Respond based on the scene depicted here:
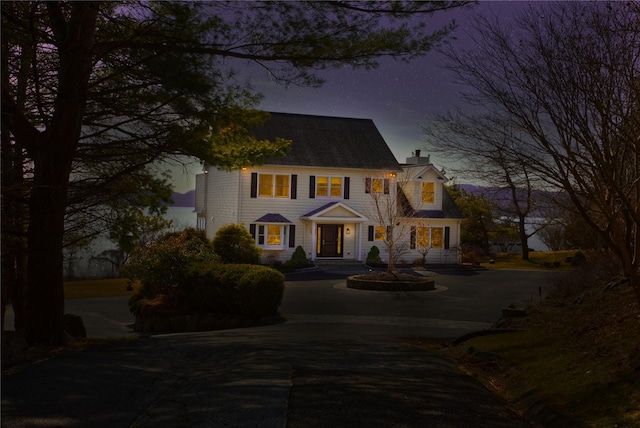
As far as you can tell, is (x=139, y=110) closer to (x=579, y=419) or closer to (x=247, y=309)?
(x=247, y=309)

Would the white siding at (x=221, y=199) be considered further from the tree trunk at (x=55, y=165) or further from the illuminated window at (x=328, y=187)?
the tree trunk at (x=55, y=165)

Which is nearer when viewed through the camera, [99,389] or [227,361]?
[99,389]

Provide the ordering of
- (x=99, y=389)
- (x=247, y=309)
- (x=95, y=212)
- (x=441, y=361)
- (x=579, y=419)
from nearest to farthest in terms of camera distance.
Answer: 1. (x=579, y=419)
2. (x=99, y=389)
3. (x=441, y=361)
4. (x=95, y=212)
5. (x=247, y=309)

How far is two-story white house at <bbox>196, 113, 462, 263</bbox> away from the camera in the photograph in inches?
1275

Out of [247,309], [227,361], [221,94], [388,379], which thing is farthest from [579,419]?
[247,309]

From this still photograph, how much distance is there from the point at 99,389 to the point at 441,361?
5.28 metres

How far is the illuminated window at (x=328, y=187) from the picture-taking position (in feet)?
111

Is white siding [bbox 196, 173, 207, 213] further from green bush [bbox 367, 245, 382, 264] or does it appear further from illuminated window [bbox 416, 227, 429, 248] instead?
illuminated window [bbox 416, 227, 429, 248]

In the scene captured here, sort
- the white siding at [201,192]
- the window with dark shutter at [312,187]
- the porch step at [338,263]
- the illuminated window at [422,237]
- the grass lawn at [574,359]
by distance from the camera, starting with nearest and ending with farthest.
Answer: the grass lawn at [574,359]
the porch step at [338,263]
the window with dark shutter at [312,187]
the illuminated window at [422,237]
the white siding at [201,192]

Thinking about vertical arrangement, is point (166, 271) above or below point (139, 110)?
below

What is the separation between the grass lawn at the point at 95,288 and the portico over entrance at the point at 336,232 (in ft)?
34.7

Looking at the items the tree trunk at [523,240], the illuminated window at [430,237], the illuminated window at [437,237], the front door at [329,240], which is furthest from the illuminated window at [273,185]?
the tree trunk at [523,240]

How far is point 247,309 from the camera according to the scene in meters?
15.6

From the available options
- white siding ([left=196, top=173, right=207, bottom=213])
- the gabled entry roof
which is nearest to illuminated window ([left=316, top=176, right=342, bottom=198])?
the gabled entry roof
